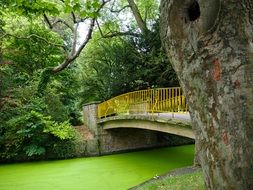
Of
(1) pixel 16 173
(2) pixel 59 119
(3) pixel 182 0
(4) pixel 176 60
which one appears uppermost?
(3) pixel 182 0

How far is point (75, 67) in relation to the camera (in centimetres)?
1942

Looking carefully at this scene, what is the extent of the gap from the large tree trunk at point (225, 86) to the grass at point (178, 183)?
356 centimetres

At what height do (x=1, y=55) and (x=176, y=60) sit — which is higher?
(x=1, y=55)

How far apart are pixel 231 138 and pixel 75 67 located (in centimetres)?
1794

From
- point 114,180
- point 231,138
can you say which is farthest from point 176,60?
point 114,180

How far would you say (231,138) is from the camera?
1.99 meters

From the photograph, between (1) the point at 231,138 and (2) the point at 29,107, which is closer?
(1) the point at 231,138

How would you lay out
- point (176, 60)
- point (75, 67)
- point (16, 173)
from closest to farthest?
point (176, 60), point (16, 173), point (75, 67)

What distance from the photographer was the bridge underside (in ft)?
25.0

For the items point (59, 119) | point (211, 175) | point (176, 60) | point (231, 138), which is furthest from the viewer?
point (59, 119)

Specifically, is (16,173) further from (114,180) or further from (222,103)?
(222,103)

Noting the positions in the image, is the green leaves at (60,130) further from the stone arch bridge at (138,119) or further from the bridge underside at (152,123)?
the bridge underside at (152,123)

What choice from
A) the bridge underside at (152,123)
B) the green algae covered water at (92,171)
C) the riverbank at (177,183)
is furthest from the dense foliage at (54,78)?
the riverbank at (177,183)

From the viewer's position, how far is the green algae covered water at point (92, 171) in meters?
8.80
